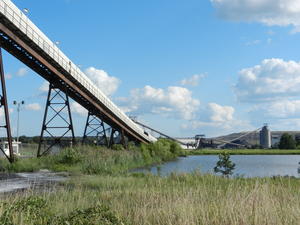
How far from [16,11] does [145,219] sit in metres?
22.6

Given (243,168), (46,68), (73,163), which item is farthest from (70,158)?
(243,168)

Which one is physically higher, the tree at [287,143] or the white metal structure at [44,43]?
the white metal structure at [44,43]

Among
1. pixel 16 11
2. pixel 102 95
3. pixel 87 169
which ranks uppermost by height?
pixel 16 11

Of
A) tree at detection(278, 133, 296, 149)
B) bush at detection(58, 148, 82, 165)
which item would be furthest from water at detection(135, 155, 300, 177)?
tree at detection(278, 133, 296, 149)

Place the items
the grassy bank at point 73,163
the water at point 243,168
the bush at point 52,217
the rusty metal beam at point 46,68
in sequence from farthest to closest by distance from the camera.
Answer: the rusty metal beam at point 46,68 < the grassy bank at point 73,163 < the water at point 243,168 < the bush at point 52,217

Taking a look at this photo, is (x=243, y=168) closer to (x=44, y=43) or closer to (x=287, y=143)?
(x=44, y=43)

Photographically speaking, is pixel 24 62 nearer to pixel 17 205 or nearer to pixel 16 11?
pixel 16 11

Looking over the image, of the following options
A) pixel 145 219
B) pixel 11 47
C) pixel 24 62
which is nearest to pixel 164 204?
pixel 145 219

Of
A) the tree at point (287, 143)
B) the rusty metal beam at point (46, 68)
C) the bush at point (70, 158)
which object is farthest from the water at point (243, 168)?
the tree at point (287, 143)

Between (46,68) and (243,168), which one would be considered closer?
(46,68)

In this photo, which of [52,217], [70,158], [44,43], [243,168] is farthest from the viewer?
[243,168]

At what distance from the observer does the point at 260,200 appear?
294 inches

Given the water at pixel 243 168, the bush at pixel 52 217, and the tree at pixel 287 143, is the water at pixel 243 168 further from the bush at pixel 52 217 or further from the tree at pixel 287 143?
the tree at pixel 287 143

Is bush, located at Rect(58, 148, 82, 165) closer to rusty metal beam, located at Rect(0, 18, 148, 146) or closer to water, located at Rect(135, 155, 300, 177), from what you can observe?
water, located at Rect(135, 155, 300, 177)
